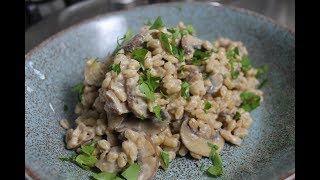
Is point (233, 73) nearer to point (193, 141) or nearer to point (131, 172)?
point (193, 141)

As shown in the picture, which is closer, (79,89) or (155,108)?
(155,108)

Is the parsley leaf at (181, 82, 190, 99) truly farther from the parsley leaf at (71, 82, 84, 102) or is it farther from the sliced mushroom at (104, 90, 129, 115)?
the parsley leaf at (71, 82, 84, 102)

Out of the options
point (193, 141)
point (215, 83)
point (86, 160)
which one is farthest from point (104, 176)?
point (215, 83)

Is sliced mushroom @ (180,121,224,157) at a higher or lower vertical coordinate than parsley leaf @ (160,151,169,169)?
higher

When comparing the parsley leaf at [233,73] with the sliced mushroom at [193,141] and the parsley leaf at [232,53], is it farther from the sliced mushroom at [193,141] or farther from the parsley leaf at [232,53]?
the sliced mushroom at [193,141]

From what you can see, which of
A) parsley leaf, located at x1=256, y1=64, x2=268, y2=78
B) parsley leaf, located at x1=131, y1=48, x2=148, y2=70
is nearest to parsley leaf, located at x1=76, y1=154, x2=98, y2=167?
parsley leaf, located at x1=131, y1=48, x2=148, y2=70
